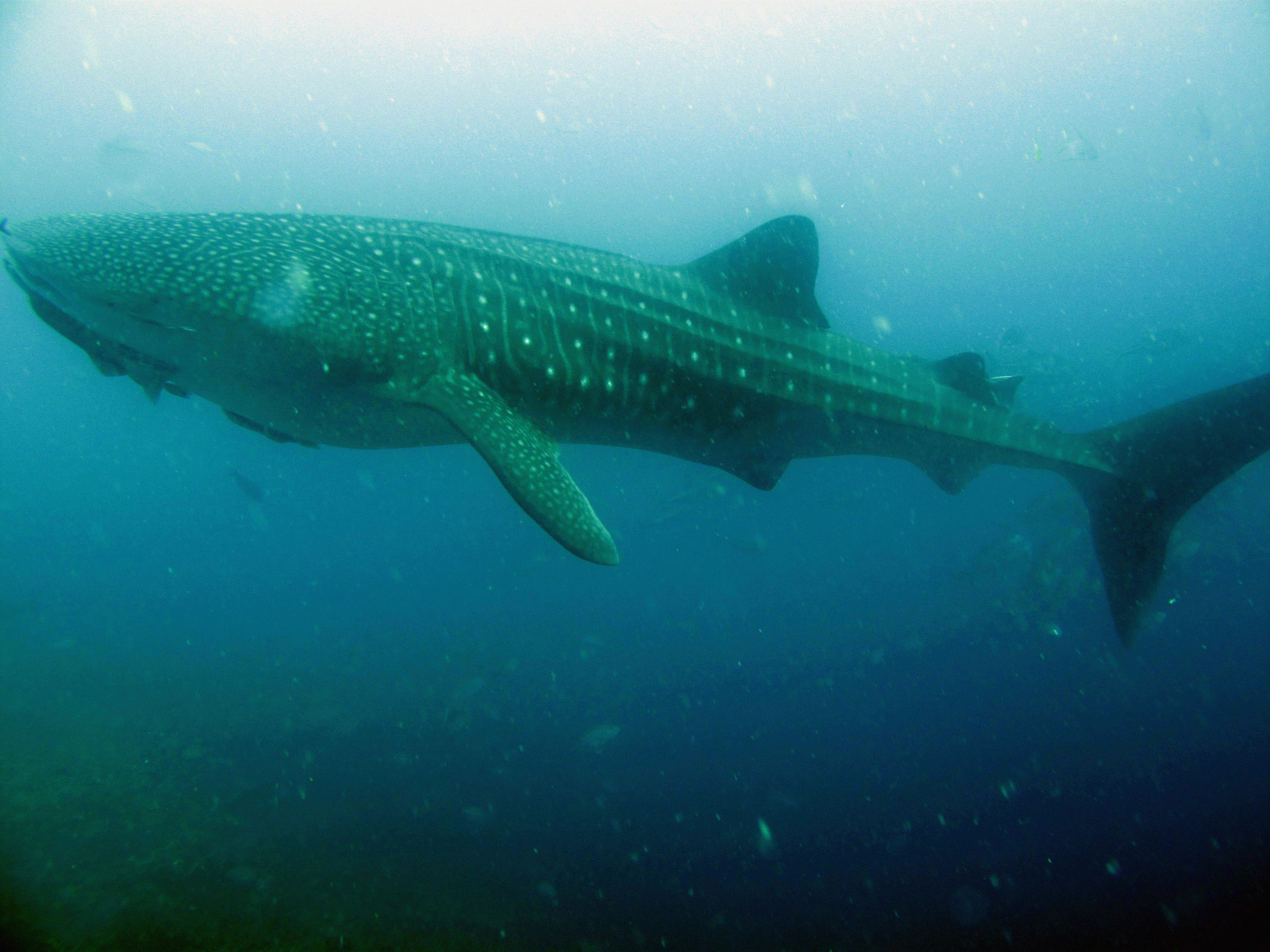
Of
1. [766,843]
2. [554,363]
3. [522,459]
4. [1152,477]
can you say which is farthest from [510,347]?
[766,843]

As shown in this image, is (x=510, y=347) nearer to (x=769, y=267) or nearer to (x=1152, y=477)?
(x=769, y=267)

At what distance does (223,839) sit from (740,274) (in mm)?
10638

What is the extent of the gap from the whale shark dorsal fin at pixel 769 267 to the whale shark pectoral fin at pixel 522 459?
2.01m

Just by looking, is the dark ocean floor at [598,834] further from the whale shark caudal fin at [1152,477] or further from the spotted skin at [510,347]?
the spotted skin at [510,347]

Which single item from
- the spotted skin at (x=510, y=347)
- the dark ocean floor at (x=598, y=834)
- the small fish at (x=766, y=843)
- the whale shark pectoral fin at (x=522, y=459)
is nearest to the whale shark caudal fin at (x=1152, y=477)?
the spotted skin at (x=510, y=347)

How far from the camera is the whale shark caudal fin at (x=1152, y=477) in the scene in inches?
197

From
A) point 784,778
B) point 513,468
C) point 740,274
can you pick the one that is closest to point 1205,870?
point 784,778

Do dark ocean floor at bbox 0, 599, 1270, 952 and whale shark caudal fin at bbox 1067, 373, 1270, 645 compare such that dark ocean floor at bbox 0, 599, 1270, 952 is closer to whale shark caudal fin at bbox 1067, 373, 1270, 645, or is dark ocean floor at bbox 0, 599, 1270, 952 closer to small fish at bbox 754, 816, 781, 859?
small fish at bbox 754, 816, 781, 859

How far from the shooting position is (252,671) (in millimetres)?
18672

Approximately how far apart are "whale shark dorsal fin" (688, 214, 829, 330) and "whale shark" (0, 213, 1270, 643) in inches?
0.6

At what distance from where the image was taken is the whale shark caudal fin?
16.4 feet

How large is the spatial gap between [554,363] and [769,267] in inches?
77.6

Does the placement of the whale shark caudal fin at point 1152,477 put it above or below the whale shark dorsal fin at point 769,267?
below

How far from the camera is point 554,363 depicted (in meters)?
4.09
